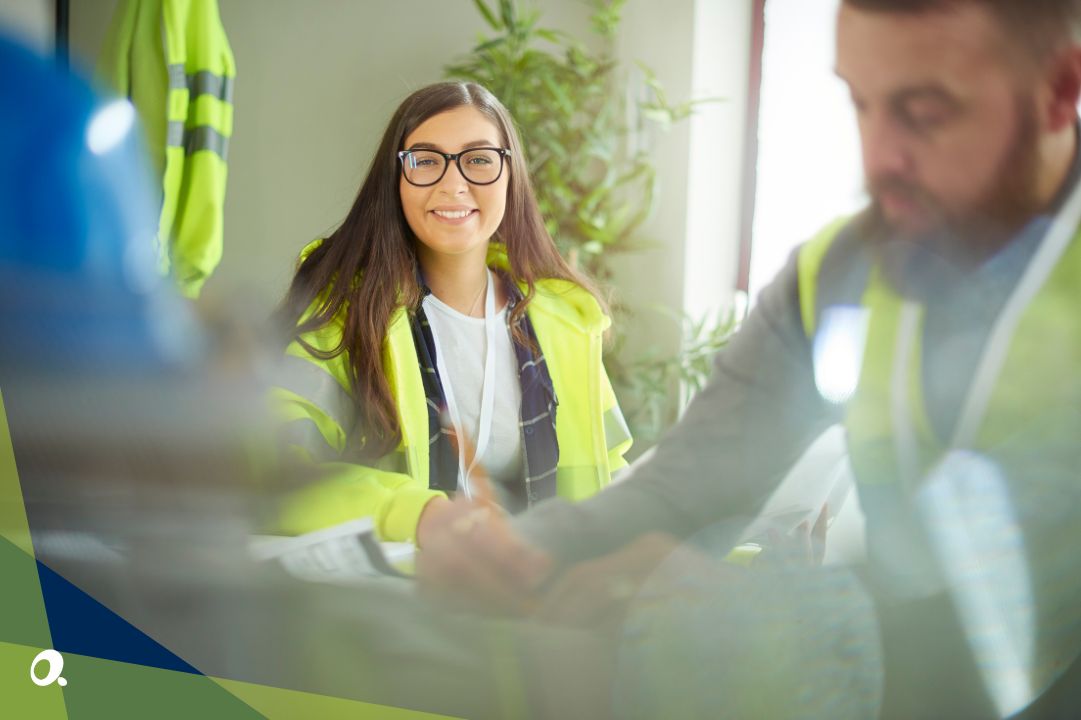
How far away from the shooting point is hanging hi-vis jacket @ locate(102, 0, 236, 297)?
388mm

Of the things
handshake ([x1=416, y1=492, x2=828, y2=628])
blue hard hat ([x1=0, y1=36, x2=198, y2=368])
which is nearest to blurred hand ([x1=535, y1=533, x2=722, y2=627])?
handshake ([x1=416, y1=492, x2=828, y2=628])

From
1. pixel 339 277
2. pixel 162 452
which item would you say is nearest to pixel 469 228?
pixel 339 277

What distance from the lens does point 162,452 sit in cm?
40

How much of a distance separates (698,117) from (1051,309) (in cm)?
15

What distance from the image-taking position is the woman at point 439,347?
0.36m

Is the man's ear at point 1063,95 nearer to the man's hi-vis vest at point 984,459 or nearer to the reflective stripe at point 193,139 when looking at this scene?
the man's hi-vis vest at point 984,459

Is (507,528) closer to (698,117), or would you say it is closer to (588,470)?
(588,470)

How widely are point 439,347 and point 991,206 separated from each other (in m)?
0.22

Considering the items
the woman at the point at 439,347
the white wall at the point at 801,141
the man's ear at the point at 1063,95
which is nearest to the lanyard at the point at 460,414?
the woman at the point at 439,347

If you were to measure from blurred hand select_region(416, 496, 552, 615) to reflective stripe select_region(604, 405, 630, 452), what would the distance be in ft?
0.20

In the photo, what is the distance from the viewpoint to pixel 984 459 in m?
0.30

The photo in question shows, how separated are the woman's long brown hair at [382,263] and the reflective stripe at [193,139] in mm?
63

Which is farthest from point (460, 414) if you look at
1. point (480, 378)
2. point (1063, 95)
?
point (1063, 95)

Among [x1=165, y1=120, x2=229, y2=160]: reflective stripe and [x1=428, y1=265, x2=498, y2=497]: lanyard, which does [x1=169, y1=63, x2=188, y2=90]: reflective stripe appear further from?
[x1=428, y1=265, x2=498, y2=497]: lanyard
